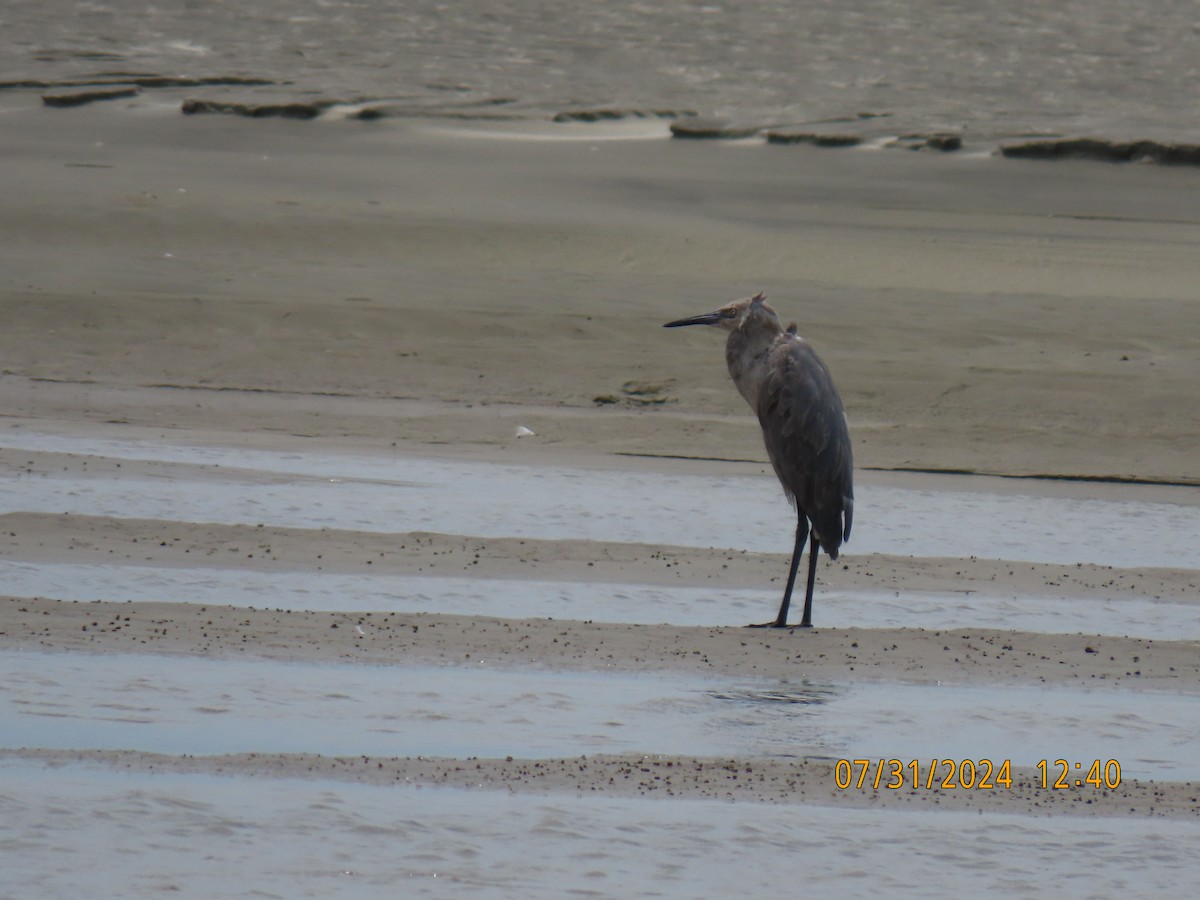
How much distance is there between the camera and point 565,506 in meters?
10.0

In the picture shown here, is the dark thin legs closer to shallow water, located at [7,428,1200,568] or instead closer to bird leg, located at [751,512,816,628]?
bird leg, located at [751,512,816,628]

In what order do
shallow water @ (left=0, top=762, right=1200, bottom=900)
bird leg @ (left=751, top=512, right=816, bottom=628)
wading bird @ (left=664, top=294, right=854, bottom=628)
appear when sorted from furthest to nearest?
1. wading bird @ (left=664, top=294, right=854, bottom=628)
2. bird leg @ (left=751, top=512, right=816, bottom=628)
3. shallow water @ (left=0, top=762, right=1200, bottom=900)

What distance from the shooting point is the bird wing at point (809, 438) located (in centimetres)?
833

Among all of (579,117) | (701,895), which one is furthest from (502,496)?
(579,117)

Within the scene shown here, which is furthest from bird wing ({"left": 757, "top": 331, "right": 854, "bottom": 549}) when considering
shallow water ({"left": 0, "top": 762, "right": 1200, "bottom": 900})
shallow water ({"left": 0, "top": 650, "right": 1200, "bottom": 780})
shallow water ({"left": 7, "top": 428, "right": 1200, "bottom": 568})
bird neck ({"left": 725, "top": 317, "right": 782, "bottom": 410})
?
shallow water ({"left": 0, "top": 762, "right": 1200, "bottom": 900})

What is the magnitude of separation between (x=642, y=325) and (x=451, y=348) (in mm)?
1587

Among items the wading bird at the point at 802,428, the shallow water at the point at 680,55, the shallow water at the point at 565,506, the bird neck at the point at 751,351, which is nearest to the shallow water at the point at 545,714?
the wading bird at the point at 802,428

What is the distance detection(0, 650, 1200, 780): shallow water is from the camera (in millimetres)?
5875

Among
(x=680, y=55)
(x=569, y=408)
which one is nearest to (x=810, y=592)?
(x=569, y=408)

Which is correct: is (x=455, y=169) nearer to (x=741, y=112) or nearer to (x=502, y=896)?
(x=741, y=112)

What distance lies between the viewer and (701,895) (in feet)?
15.6
